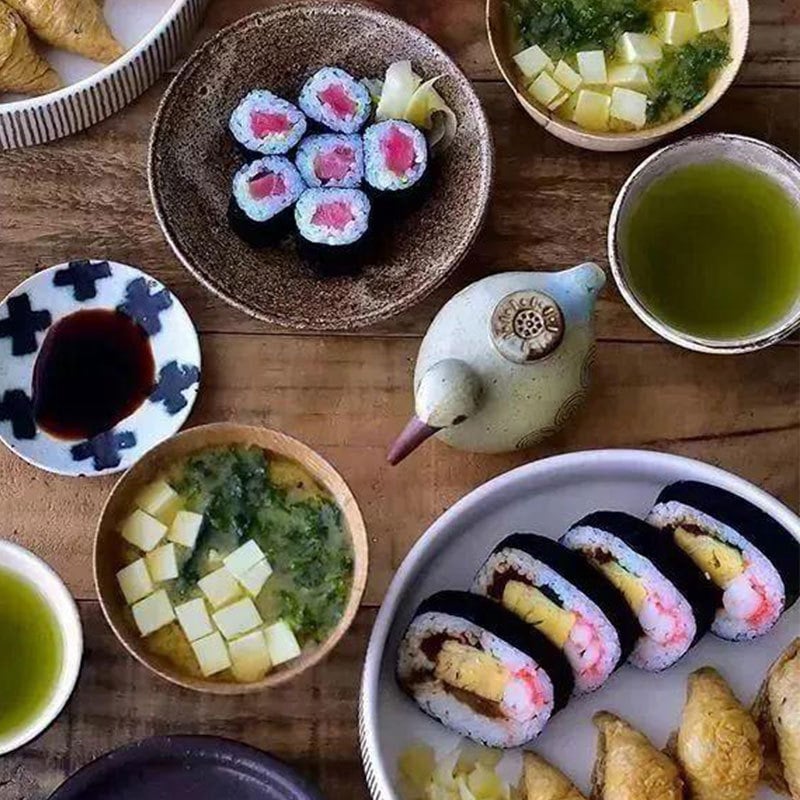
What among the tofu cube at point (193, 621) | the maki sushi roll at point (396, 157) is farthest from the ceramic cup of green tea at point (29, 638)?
the maki sushi roll at point (396, 157)

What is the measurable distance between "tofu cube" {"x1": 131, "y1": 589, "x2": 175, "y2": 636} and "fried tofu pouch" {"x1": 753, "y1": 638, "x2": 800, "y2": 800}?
632 millimetres

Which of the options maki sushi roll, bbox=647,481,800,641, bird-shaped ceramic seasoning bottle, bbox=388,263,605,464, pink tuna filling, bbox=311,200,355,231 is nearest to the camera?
bird-shaped ceramic seasoning bottle, bbox=388,263,605,464

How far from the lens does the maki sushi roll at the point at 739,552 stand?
1.49 m

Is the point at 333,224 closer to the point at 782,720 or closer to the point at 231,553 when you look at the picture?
the point at 231,553

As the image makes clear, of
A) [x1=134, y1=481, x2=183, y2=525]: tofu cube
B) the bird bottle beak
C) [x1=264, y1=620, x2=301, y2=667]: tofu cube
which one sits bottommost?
[x1=264, y1=620, x2=301, y2=667]: tofu cube

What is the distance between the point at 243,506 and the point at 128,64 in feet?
1.65

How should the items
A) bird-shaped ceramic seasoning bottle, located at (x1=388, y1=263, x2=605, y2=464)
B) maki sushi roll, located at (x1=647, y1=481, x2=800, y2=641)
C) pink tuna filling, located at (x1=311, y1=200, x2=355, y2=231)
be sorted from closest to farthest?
bird-shaped ceramic seasoning bottle, located at (x1=388, y1=263, x2=605, y2=464) → maki sushi roll, located at (x1=647, y1=481, x2=800, y2=641) → pink tuna filling, located at (x1=311, y1=200, x2=355, y2=231)

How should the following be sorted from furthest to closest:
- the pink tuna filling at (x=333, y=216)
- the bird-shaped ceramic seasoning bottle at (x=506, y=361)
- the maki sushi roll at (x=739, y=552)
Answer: the pink tuna filling at (x=333, y=216), the maki sushi roll at (x=739, y=552), the bird-shaped ceramic seasoning bottle at (x=506, y=361)

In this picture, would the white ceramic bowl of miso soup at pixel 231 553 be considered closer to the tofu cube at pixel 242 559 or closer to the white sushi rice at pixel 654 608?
the tofu cube at pixel 242 559

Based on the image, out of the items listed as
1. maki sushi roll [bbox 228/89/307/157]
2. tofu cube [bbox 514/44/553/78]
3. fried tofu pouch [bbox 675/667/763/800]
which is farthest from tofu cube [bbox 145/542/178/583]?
tofu cube [bbox 514/44/553/78]

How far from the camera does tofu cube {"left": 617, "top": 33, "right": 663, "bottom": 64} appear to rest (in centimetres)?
164

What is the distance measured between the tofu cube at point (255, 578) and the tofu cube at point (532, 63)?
24.4 inches

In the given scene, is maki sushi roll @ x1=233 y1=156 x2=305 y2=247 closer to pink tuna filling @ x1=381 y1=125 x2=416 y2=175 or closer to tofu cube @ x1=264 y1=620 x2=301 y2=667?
pink tuna filling @ x1=381 y1=125 x2=416 y2=175

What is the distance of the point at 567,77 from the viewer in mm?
1631
